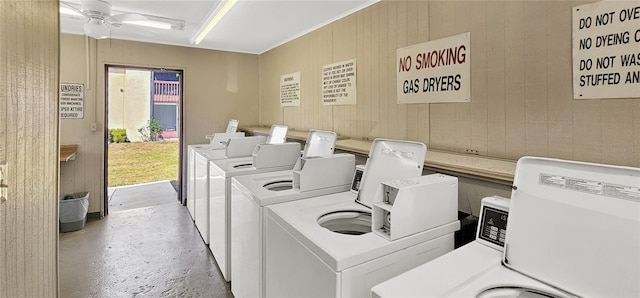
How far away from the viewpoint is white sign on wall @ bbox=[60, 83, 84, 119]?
3.83 meters

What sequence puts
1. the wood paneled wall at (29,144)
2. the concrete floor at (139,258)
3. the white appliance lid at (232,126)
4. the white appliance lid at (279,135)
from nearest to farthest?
the wood paneled wall at (29,144) < the concrete floor at (139,258) < the white appliance lid at (279,135) < the white appliance lid at (232,126)

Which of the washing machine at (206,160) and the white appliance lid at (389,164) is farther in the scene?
the washing machine at (206,160)

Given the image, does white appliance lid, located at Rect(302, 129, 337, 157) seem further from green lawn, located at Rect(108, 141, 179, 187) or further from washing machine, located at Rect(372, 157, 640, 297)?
green lawn, located at Rect(108, 141, 179, 187)

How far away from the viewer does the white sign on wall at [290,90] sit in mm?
3834

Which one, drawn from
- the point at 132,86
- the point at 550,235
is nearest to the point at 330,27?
the point at 550,235

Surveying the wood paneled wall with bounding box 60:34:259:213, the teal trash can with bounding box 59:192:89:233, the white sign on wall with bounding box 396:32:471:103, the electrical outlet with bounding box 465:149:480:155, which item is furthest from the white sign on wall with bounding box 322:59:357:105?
the teal trash can with bounding box 59:192:89:233

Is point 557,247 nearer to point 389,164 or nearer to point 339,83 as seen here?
point 389,164

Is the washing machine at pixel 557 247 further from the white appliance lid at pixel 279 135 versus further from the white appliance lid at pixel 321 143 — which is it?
the white appliance lid at pixel 279 135

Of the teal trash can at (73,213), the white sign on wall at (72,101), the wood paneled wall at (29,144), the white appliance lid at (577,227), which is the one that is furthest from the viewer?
the white sign on wall at (72,101)

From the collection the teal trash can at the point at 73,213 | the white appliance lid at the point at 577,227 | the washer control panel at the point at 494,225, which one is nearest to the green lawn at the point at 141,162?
the teal trash can at the point at 73,213

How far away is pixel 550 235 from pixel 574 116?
680 mm

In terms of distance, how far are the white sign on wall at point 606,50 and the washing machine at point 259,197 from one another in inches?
52.0

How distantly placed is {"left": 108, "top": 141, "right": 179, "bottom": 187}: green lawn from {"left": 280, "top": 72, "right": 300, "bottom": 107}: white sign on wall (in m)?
2.88

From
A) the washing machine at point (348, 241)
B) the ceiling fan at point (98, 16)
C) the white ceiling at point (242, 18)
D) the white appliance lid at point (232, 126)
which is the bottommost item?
the washing machine at point (348, 241)
